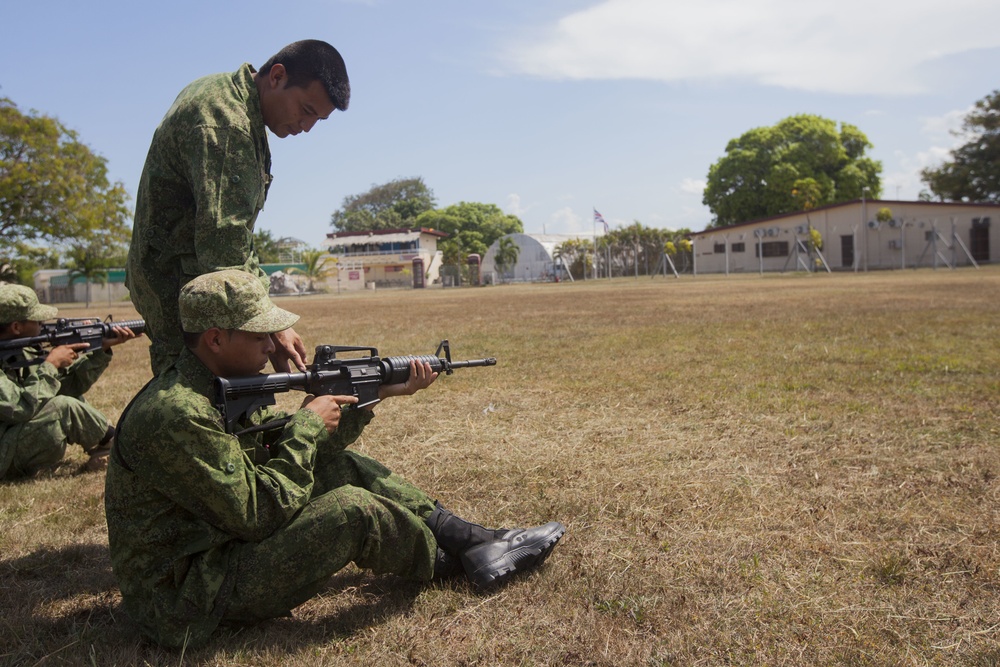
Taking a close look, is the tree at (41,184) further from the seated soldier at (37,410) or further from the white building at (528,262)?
the white building at (528,262)

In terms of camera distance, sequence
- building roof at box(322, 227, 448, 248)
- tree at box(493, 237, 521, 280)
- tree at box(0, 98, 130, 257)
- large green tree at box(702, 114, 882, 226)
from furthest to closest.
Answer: building roof at box(322, 227, 448, 248)
tree at box(493, 237, 521, 280)
large green tree at box(702, 114, 882, 226)
tree at box(0, 98, 130, 257)

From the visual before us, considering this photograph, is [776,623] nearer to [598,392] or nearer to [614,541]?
[614,541]

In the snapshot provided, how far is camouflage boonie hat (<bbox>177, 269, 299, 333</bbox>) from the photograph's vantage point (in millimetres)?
2713

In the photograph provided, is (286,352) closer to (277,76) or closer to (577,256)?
(277,76)

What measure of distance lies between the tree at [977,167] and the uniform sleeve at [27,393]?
2693 inches

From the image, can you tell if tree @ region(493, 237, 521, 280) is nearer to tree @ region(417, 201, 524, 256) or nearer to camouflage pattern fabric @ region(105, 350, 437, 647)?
tree @ region(417, 201, 524, 256)

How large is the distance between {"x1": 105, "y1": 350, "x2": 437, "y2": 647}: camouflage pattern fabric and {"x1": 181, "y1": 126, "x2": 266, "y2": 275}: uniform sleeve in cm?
59

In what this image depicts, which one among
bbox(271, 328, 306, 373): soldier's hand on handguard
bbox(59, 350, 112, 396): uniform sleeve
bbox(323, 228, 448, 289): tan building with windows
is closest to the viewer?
bbox(271, 328, 306, 373): soldier's hand on handguard

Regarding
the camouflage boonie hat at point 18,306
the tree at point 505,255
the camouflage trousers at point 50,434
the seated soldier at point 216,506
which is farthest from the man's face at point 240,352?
the tree at point 505,255

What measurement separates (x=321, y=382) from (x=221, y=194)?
0.90 meters

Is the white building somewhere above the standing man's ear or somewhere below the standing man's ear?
above

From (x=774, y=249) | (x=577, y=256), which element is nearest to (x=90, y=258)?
(x=577, y=256)

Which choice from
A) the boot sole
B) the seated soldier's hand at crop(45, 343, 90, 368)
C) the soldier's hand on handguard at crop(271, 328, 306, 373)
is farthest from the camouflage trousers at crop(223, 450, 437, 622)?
the seated soldier's hand at crop(45, 343, 90, 368)

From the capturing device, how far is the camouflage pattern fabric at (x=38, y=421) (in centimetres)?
491
